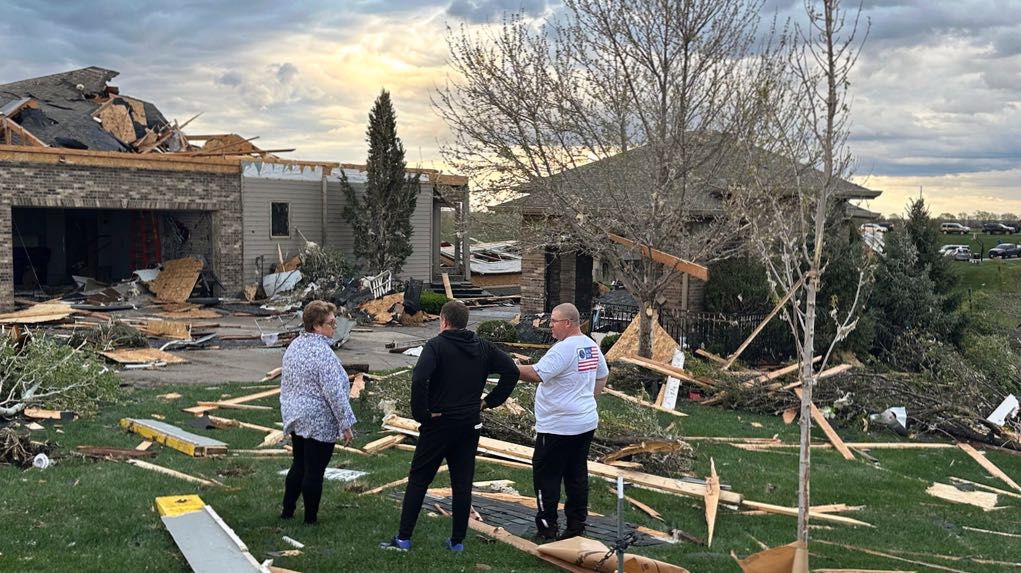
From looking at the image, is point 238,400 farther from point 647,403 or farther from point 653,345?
point 653,345

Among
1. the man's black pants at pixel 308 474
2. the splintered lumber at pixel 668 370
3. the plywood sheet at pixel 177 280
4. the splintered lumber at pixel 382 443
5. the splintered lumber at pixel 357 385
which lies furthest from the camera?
the plywood sheet at pixel 177 280

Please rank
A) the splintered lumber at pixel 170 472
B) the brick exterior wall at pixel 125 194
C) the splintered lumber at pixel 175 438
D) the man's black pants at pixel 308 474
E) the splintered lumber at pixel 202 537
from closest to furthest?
1. the splintered lumber at pixel 202 537
2. the man's black pants at pixel 308 474
3. the splintered lumber at pixel 170 472
4. the splintered lumber at pixel 175 438
5. the brick exterior wall at pixel 125 194

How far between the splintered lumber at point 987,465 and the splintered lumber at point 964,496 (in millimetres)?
625

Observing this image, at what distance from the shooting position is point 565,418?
6281mm

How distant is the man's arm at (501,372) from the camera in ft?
20.0

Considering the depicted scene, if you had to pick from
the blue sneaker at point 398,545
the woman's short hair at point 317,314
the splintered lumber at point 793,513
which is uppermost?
the woman's short hair at point 317,314

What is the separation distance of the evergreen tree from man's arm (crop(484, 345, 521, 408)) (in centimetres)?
2366

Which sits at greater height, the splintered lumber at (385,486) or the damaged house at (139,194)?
the damaged house at (139,194)

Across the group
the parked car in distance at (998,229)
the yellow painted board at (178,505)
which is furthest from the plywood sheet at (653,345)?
the parked car in distance at (998,229)

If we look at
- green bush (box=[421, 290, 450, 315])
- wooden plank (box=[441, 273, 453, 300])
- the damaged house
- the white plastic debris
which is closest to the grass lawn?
the white plastic debris

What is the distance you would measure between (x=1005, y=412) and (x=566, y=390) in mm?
9145

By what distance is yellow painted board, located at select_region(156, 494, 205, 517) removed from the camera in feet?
20.6

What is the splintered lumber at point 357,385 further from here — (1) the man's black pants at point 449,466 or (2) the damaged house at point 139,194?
(2) the damaged house at point 139,194

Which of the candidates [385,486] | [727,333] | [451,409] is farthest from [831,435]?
[451,409]
